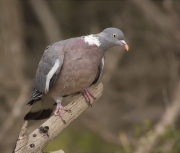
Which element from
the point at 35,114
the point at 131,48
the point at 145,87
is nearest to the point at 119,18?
the point at 131,48

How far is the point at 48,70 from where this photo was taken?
3.08 metres

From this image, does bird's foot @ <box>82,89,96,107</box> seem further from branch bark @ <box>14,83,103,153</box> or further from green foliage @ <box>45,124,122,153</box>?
green foliage @ <box>45,124,122,153</box>

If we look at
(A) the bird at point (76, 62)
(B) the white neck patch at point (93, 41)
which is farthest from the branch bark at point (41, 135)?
(B) the white neck patch at point (93, 41)

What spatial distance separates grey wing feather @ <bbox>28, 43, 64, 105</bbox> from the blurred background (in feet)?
4.66

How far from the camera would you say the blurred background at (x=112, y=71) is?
4.82 metres

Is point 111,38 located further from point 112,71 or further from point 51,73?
point 112,71

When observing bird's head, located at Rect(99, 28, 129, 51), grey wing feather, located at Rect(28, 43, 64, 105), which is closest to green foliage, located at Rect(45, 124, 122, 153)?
grey wing feather, located at Rect(28, 43, 64, 105)

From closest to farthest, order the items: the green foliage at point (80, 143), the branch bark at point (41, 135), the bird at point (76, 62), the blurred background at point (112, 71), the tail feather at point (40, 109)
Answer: the branch bark at point (41, 135)
the bird at point (76, 62)
the tail feather at point (40, 109)
the blurred background at point (112, 71)
the green foliage at point (80, 143)

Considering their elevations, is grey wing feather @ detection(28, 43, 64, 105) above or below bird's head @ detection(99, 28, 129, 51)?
above

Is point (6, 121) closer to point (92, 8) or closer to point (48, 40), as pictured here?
point (48, 40)

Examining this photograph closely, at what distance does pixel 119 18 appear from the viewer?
604cm

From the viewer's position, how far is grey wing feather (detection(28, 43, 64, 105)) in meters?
3.00

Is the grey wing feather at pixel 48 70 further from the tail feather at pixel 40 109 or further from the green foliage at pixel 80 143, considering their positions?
the green foliage at pixel 80 143

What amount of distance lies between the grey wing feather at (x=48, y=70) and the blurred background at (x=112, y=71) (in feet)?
4.66
